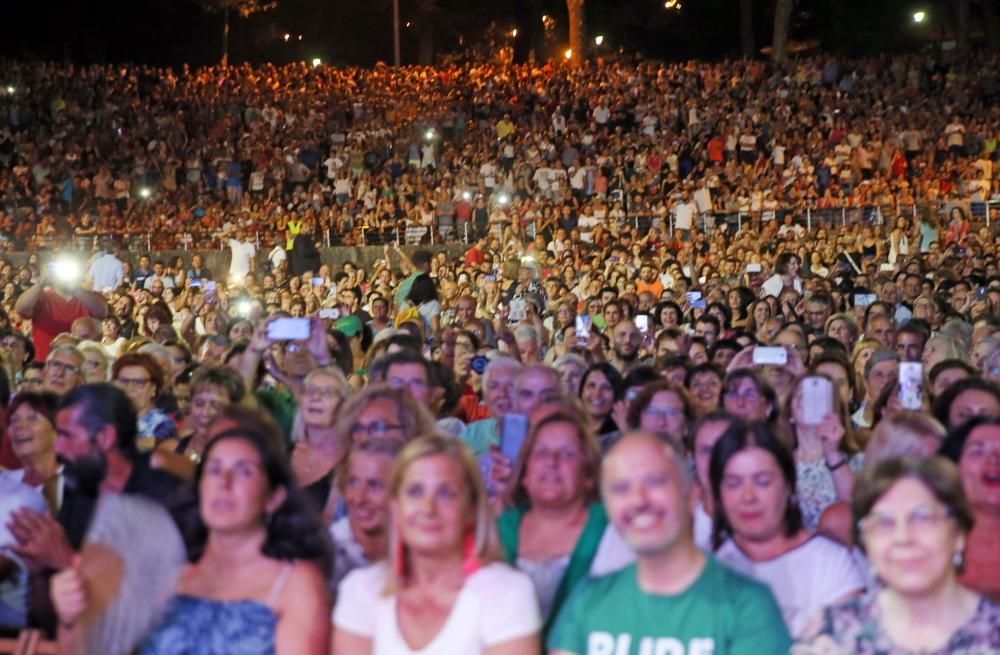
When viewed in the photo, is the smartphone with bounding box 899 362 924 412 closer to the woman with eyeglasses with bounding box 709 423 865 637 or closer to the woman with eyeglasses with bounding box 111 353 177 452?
the woman with eyeglasses with bounding box 709 423 865 637

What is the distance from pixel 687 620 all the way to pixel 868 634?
44 cm

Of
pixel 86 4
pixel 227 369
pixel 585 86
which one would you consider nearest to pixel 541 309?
pixel 227 369

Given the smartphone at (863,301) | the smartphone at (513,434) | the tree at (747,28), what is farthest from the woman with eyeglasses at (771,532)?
the tree at (747,28)

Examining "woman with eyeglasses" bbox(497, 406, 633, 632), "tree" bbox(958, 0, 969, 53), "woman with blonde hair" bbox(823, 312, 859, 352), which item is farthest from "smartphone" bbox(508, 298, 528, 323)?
"tree" bbox(958, 0, 969, 53)

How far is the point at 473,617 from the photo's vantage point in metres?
3.74

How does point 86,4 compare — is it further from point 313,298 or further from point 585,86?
point 313,298

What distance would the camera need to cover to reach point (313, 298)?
16.2m

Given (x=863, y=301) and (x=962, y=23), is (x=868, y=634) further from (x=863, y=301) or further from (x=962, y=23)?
(x=962, y=23)

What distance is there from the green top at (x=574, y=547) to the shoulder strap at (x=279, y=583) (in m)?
0.61

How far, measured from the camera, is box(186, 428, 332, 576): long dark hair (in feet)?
13.6

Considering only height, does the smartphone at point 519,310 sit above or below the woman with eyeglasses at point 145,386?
above

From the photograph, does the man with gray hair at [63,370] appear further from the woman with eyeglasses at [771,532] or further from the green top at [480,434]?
the woman with eyeglasses at [771,532]

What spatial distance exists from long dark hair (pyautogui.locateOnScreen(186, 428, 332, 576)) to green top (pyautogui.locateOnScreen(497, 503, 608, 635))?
0.53 metres

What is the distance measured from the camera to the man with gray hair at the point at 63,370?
7809 millimetres
